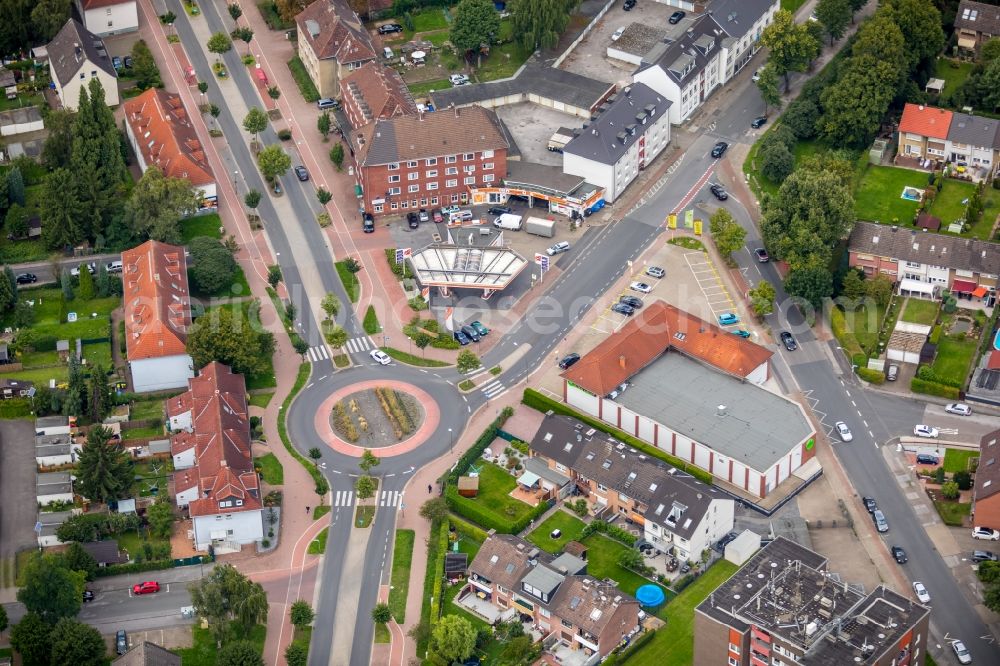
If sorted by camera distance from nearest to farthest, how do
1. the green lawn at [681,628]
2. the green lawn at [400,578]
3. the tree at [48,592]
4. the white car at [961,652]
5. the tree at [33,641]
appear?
the tree at [33,641], the white car at [961,652], the green lawn at [681,628], the tree at [48,592], the green lawn at [400,578]

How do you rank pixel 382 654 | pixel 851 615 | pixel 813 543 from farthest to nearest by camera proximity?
pixel 813 543 < pixel 382 654 < pixel 851 615

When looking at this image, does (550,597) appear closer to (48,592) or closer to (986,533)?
(986,533)

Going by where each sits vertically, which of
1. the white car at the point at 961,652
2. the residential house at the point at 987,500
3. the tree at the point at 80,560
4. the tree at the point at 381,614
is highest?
the residential house at the point at 987,500

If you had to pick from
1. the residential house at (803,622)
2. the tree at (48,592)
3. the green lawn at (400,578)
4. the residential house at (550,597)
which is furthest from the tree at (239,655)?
the residential house at (803,622)

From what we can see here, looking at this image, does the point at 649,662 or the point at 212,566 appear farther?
the point at 212,566

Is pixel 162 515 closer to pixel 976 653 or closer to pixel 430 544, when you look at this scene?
pixel 430 544

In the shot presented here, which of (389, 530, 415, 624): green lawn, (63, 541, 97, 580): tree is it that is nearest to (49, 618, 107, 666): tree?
(63, 541, 97, 580): tree

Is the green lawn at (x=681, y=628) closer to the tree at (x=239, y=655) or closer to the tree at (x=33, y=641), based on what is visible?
the tree at (x=239, y=655)

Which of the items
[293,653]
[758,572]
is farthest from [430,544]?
[758,572]
